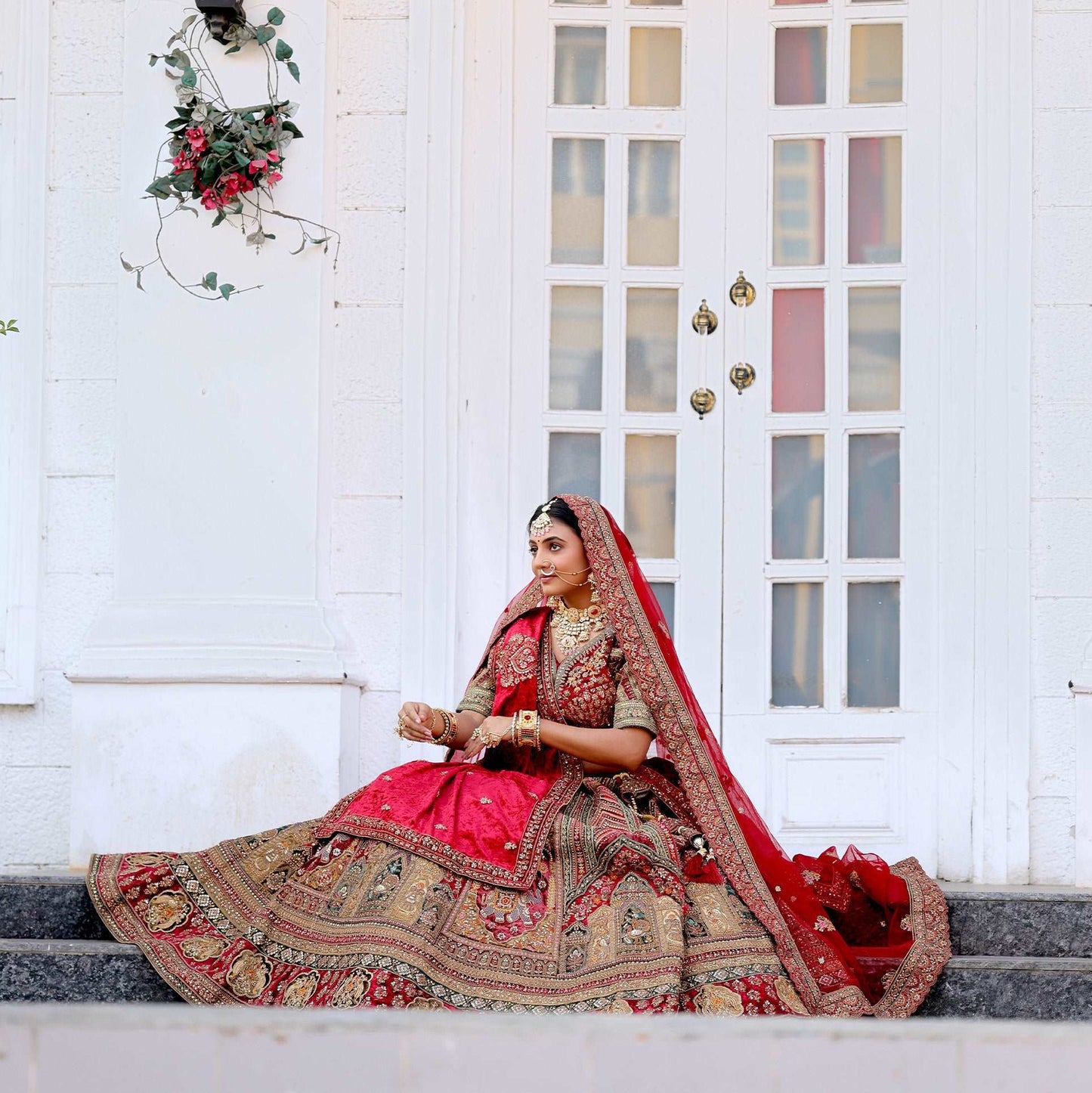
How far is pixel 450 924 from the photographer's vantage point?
3445mm

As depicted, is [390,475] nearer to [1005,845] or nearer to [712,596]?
[712,596]

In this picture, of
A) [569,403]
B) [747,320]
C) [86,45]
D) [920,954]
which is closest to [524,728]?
[920,954]

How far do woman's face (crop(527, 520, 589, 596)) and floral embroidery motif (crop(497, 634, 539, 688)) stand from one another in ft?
0.44

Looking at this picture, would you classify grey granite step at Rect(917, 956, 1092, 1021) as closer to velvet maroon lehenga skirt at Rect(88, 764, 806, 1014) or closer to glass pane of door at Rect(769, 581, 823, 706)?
velvet maroon lehenga skirt at Rect(88, 764, 806, 1014)

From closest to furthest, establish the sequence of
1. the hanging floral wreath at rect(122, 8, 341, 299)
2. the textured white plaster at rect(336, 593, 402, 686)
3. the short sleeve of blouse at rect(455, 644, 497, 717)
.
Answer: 1. the short sleeve of blouse at rect(455, 644, 497, 717)
2. the hanging floral wreath at rect(122, 8, 341, 299)
3. the textured white plaster at rect(336, 593, 402, 686)

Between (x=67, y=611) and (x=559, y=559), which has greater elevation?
(x=559, y=559)

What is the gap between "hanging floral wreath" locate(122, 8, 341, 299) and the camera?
4.77m

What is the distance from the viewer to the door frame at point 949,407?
15.8 ft

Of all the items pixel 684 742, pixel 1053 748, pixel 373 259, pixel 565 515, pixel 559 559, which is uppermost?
pixel 373 259

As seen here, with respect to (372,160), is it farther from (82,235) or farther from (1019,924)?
(1019,924)

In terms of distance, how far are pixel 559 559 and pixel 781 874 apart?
2.91 feet

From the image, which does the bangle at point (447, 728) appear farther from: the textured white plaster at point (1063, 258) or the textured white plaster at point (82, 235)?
the textured white plaster at point (1063, 258)

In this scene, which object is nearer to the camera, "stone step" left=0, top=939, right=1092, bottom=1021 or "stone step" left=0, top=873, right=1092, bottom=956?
"stone step" left=0, top=939, right=1092, bottom=1021

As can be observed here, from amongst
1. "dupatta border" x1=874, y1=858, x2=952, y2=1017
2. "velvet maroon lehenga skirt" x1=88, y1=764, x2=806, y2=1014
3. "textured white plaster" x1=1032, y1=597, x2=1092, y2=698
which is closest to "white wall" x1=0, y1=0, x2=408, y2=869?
"velvet maroon lehenga skirt" x1=88, y1=764, x2=806, y2=1014
